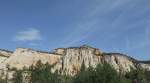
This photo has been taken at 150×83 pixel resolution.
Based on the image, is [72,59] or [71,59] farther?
[72,59]

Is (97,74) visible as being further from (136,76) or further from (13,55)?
(13,55)

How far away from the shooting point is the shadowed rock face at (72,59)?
163250mm

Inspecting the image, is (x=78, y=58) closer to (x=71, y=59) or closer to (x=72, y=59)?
(x=72, y=59)

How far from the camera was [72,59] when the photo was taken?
168 meters

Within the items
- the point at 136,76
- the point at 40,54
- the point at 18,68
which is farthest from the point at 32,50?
the point at 136,76

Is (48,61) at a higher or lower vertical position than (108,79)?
higher

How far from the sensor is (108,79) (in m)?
56.4

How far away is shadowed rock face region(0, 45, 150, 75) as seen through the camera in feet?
536

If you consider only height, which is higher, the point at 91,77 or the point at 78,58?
the point at 78,58

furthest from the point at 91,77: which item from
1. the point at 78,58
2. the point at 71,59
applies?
the point at 78,58

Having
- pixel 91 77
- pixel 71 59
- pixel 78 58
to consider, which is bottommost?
pixel 91 77

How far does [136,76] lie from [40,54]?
69957 mm

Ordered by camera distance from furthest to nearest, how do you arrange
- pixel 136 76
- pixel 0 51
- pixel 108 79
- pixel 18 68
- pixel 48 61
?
pixel 0 51 < pixel 48 61 < pixel 18 68 < pixel 136 76 < pixel 108 79

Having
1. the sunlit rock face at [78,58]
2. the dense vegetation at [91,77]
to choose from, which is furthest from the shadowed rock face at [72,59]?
the dense vegetation at [91,77]
